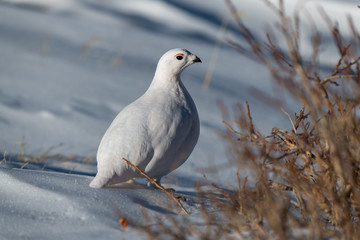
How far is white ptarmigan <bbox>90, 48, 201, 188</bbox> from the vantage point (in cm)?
212

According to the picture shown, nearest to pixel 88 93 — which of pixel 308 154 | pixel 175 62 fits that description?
pixel 175 62

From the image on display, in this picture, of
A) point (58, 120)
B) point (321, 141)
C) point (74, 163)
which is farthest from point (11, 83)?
point (321, 141)

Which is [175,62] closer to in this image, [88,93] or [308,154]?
[308,154]

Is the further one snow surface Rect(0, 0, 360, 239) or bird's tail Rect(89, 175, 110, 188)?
bird's tail Rect(89, 175, 110, 188)

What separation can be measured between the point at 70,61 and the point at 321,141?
19.1 feet

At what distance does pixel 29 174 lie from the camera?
2.21m

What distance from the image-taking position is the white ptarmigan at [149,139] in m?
2.12

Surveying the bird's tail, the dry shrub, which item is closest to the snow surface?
the bird's tail

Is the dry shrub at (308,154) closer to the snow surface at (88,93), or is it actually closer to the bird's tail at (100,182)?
the snow surface at (88,93)

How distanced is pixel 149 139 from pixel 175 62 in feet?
1.92

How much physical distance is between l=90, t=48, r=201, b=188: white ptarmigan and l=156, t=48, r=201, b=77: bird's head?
18cm

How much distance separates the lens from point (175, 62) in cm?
254

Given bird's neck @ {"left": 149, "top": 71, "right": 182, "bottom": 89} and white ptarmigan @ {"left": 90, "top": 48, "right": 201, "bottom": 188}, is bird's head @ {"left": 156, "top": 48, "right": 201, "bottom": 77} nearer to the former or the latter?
bird's neck @ {"left": 149, "top": 71, "right": 182, "bottom": 89}

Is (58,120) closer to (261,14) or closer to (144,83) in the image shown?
(144,83)
